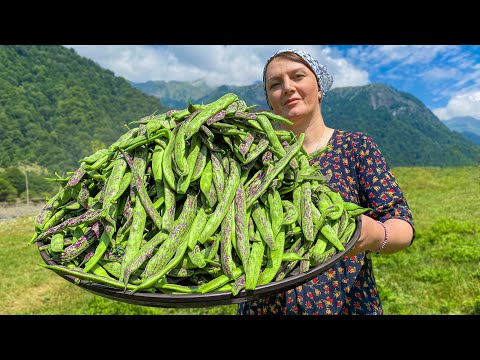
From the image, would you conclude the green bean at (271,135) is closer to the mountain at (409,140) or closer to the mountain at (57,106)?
the mountain at (57,106)

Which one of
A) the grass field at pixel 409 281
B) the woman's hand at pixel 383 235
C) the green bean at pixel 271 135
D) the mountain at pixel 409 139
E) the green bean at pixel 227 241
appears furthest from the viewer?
the mountain at pixel 409 139

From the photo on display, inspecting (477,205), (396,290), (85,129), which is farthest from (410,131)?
(396,290)

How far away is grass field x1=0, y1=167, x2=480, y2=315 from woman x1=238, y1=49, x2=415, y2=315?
3.84 m

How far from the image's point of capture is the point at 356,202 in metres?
2.79

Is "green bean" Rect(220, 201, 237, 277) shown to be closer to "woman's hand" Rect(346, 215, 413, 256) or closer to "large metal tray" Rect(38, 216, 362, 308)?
"large metal tray" Rect(38, 216, 362, 308)

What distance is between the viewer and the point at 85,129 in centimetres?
9994

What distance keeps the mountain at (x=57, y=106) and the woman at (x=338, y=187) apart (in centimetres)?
7232

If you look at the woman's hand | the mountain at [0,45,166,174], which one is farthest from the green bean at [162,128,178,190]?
the mountain at [0,45,166,174]

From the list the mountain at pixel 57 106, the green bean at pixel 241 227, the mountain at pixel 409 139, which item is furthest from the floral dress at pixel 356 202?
the mountain at pixel 409 139

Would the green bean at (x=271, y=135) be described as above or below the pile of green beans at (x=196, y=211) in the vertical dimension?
above

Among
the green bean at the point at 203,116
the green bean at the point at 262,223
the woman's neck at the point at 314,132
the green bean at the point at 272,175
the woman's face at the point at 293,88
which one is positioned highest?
the woman's face at the point at 293,88

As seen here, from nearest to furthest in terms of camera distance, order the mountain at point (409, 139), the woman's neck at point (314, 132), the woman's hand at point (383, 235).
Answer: the woman's hand at point (383, 235) → the woman's neck at point (314, 132) → the mountain at point (409, 139)

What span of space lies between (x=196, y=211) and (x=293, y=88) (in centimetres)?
151

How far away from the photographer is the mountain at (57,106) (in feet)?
274
